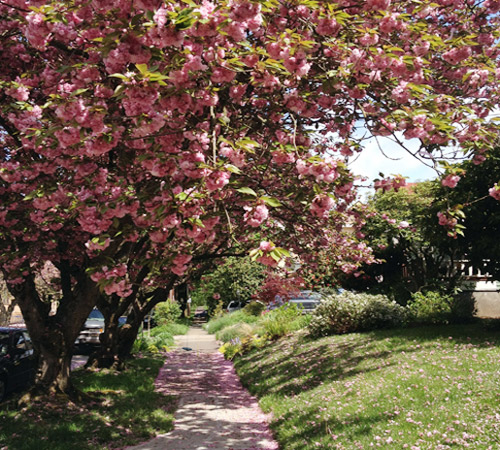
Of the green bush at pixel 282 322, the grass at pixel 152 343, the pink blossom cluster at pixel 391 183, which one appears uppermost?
the pink blossom cluster at pixel 391 183

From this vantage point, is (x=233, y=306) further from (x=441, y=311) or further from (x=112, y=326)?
(x=441, y=311)

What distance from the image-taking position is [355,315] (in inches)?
502

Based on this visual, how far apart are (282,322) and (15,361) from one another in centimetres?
852

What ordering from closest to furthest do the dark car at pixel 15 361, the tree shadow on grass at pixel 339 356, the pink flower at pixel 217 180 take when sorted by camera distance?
the pink flower at pixel 217 180, the tree shadow on grass at pixel 339 356, the dark car at pixel 15 361

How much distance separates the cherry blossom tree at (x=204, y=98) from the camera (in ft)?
10.8

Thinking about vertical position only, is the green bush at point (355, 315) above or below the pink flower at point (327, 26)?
below

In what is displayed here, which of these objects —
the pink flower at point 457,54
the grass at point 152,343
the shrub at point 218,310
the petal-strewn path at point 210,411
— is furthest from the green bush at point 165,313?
the pink flower at point 457,54

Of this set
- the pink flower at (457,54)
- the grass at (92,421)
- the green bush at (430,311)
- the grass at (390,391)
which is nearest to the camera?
the pink flower at (457,54)

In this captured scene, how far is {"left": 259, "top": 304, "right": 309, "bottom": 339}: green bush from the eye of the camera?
15125mm

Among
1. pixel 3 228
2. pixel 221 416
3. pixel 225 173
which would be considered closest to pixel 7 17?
pixel 3 228

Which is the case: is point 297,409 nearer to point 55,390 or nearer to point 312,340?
point 55,390

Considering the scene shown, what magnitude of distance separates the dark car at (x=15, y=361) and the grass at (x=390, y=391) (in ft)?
15.2

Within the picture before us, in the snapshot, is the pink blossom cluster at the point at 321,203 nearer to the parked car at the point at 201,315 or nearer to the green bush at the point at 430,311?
the green bush at the point at 430,311

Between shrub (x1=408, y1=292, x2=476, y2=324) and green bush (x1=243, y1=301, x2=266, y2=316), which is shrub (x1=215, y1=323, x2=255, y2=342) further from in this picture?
shrub (x1=408, y1=292, x2=476, y2=324)
